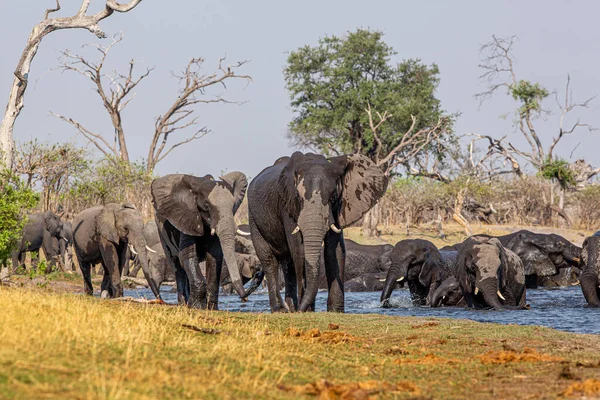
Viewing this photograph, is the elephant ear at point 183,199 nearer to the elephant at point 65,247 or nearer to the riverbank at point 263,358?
the riverbank at point 263,358

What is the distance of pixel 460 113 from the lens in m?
64.0

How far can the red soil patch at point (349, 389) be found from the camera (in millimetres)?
6668

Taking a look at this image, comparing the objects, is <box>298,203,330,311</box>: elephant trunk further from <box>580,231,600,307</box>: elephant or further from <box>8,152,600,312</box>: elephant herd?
<box>580,231,600,307</box>: elephant

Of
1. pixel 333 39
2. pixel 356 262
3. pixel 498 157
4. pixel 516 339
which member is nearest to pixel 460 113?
pixel 498 157

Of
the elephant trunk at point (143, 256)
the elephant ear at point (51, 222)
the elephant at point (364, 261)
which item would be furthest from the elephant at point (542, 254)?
the elephant ear at point (51, 222)

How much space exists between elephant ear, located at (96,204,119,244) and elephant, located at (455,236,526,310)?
7982 mm

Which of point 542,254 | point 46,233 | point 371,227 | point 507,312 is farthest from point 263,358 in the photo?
point 371,227

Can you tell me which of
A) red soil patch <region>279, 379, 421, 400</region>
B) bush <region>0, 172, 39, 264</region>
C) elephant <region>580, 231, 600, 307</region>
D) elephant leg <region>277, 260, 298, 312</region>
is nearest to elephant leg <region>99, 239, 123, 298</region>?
bush <region>0, 172, 39, 264</region>

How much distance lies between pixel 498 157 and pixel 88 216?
45150 mm

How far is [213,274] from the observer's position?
16.5 m

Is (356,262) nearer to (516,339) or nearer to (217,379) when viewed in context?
(516,339)

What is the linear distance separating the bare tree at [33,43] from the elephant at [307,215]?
25.4 ft

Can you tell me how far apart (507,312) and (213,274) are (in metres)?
6.49

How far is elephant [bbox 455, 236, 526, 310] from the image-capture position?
19562 millimetres
